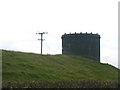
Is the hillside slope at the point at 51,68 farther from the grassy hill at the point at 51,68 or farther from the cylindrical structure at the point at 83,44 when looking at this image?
the cylindrical structure at the point at 83,44

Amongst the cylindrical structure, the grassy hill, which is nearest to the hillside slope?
the grassy hill

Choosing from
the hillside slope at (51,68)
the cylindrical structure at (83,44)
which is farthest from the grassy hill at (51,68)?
the cylindrical structure at (83,44)

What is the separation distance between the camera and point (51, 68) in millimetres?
39281

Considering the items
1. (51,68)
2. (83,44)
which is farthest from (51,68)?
(83,44)

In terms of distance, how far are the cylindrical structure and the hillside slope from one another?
117cm

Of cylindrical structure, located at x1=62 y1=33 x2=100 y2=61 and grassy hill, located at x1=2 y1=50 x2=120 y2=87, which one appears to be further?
cylindrical structure, located at x1=62 y1=33 x2=100 y2=61

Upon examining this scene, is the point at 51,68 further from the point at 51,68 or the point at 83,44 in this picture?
the point at 83,44

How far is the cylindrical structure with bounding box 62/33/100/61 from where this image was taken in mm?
46875

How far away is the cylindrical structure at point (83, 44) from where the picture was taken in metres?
46.9

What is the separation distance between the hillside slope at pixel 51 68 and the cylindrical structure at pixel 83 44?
1.17 m

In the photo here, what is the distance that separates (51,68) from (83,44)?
28.3 ft

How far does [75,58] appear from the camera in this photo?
4731 centimetres

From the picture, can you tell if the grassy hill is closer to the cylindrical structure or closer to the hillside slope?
the hillside slope

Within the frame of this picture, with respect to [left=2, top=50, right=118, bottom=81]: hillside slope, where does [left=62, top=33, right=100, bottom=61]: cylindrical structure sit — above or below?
above
